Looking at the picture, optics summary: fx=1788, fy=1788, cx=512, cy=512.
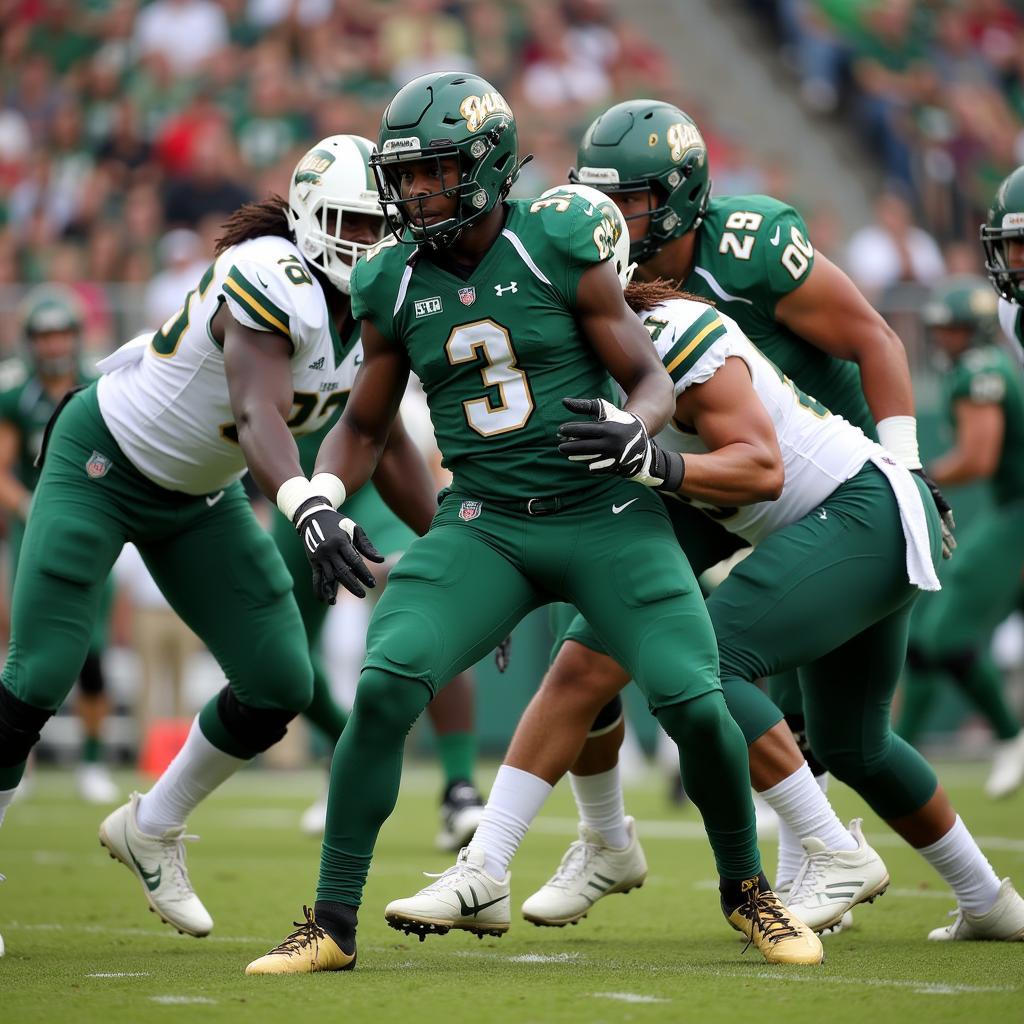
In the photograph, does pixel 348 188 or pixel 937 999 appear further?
pixel 348 188

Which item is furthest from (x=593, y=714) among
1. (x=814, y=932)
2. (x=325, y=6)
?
(x=325, y=6)

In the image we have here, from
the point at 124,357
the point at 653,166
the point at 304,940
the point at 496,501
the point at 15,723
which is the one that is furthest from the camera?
the point at 124,357

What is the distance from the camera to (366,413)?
419 cm

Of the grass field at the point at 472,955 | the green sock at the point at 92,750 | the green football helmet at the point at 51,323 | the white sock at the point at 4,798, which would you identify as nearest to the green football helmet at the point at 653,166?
the grass field at the point at 472,955

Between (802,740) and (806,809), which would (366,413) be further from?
(802,740)

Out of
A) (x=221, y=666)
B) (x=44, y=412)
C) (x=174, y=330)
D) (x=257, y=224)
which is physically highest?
(x=257, y=224)

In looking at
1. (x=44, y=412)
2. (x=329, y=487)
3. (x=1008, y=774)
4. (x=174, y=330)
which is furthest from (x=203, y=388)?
(x=1008, y=774)

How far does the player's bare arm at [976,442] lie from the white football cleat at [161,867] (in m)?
4.48

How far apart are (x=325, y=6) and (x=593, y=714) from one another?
418 inches

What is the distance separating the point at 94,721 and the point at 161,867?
417cm

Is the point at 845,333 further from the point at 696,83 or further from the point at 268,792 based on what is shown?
the point at 696,83

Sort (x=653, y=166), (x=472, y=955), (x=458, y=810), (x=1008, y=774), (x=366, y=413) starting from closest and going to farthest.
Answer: (x=366, y=413), (x=472, y=955), (x=653, y=166), (x=458, y=810), (x=1008, y=774)

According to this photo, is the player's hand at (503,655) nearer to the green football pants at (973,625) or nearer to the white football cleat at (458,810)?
the white football cleat at (458,810)

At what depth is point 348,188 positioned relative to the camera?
469 cm
